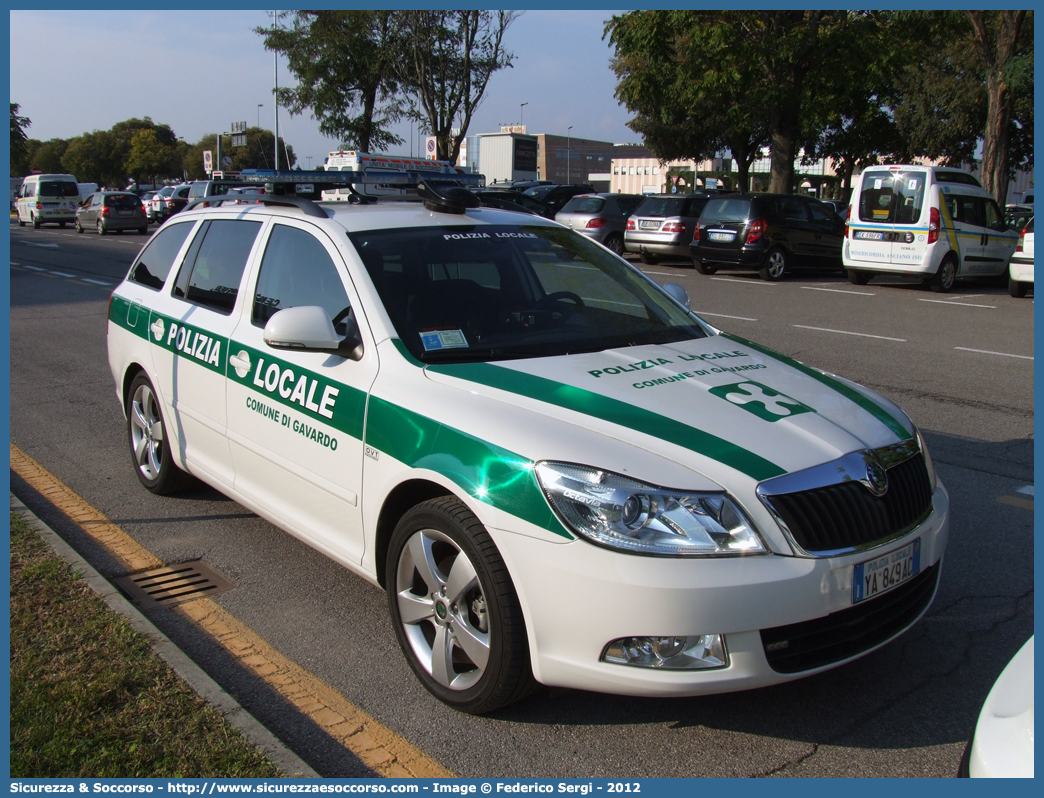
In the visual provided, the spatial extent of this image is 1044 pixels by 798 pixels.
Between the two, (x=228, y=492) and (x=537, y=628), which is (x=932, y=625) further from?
(x=228, y=492)

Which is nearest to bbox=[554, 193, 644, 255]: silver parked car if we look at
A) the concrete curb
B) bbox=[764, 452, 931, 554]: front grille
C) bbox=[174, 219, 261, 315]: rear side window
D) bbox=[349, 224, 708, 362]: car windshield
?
bbox=[174, 219, 261, 315]: rear side window

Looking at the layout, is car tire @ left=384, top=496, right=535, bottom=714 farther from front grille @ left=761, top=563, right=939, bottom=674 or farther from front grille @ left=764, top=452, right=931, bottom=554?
front grille @ left=764, top=452, right=931, bottom=554

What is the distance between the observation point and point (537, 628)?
282 centimetres

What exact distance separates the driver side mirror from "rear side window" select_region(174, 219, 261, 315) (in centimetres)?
97

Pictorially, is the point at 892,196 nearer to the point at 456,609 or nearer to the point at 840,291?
the point at 840,291

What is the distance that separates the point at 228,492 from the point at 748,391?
252 centimetres

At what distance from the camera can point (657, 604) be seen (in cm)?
266

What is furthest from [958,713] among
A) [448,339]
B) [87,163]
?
[87,163]

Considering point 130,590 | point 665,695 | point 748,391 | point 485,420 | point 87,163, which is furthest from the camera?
point 87,163

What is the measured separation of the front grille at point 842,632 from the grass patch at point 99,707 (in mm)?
1542

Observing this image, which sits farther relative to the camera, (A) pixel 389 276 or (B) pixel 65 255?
(B) pixel 65 255

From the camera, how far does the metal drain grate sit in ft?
13.5

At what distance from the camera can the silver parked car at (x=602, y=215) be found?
23.0 m

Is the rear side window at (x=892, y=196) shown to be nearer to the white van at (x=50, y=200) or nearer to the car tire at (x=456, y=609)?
the car tire at (x=456, y=609)
